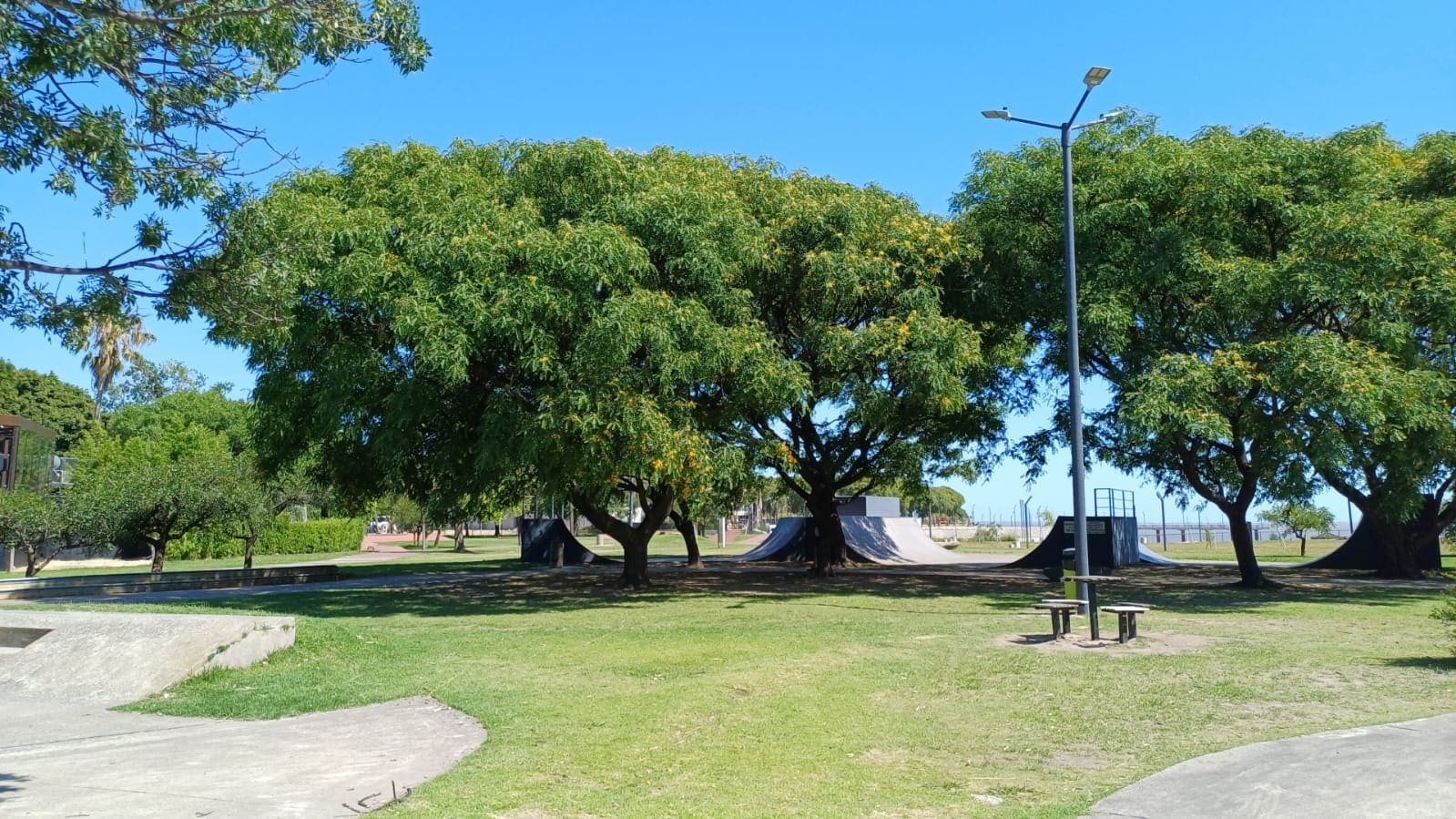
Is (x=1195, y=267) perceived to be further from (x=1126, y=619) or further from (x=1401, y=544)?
(x=1401, y=544)

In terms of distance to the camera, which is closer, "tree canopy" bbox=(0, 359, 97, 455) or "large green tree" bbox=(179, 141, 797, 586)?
"large green tree" bbox=(179, 141, 797, 586)

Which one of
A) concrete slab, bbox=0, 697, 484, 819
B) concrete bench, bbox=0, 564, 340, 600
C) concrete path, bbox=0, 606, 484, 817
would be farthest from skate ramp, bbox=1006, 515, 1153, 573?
concrete slab, bbox=0, 697, 484, 819

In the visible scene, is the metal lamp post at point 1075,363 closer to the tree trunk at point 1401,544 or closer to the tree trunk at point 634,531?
the tree trunk at point 634,531

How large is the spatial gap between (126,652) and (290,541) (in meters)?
44.7

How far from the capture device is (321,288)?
16891mm

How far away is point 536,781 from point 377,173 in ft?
51.9

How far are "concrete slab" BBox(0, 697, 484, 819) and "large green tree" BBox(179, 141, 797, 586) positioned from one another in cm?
752

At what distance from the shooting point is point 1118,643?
12672mm

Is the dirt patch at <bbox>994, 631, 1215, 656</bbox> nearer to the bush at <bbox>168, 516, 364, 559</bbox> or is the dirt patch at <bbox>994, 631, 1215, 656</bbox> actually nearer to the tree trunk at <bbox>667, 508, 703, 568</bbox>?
the tree trunk at <bbox>667, 508, 703, 568</bbox>

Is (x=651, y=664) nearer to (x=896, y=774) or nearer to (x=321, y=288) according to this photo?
(x=896, y=774)

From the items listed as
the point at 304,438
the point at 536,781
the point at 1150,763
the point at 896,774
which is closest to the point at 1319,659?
the point at 1150,763

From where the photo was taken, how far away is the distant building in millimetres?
39647

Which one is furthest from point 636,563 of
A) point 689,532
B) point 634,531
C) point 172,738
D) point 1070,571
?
point 172,738

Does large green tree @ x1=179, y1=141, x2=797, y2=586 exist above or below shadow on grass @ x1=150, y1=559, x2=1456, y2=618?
above
